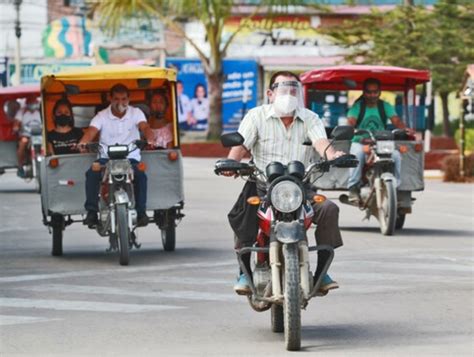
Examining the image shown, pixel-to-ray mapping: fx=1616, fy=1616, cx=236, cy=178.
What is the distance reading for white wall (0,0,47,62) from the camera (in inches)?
2672

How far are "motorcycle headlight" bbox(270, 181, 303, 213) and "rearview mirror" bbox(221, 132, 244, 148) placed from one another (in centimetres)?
59

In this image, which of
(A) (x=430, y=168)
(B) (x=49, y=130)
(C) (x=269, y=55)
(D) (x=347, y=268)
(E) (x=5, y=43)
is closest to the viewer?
(D) (x=347, y=268)

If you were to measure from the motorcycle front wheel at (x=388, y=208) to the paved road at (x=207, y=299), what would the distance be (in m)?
0.19

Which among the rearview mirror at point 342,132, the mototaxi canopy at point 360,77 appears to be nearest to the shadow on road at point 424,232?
the mototaxi canopy at point 360,77

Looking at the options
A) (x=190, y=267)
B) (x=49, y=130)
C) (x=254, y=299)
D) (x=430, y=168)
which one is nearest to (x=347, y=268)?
(x=190, y=267)

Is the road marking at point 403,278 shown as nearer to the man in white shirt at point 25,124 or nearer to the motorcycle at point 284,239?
the motorcycle at point 284,239

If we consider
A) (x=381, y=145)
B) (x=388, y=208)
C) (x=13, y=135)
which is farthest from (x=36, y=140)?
(x=388, y=208)

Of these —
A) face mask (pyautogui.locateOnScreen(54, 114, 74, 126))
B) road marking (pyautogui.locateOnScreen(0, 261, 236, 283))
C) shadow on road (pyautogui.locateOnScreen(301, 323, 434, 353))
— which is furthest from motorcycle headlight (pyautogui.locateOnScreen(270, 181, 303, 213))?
face mask (pyautogui.locateOnScreen(54, 114, 74, 126))

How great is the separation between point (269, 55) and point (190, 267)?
48237 mm

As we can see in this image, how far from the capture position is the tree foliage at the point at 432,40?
1890 inches

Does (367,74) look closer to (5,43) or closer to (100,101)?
(100,101)

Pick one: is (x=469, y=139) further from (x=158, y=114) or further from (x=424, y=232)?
(x=158, y=114)

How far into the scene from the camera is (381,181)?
64.1 ft

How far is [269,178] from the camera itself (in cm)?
999
